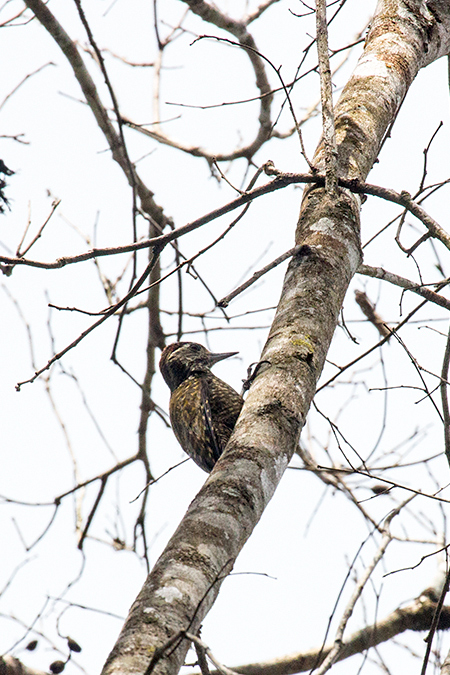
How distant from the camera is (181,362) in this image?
470cm

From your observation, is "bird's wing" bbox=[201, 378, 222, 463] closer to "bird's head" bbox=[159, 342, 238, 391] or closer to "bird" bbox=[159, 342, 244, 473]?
"bird" bbox=[159, 342, 244, 473]

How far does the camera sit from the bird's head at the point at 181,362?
4.71 meters

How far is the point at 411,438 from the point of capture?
5176 millimetres

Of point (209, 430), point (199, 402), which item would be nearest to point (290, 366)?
point (209, 430)

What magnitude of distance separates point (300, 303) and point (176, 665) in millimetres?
1294

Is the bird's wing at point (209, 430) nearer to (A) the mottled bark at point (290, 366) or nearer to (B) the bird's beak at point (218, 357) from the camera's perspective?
(B) the bird's beak at point (218, 357)

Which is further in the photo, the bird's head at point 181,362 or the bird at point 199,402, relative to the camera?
the bird's head at point 181,362

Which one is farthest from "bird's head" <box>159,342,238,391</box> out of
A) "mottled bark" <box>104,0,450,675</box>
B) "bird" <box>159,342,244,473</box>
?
"mottled bark" <box>104,0,450,675</box>

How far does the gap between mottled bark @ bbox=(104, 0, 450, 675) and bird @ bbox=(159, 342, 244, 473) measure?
5.80 ft

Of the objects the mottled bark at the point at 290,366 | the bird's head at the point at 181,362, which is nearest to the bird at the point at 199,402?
the bird's head at the point at 181,362

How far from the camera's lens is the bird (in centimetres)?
409

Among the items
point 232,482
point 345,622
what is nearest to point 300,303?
point 232,482

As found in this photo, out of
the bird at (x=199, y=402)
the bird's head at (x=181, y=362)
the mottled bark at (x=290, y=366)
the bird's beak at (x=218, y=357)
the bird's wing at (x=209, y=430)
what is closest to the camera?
the mottled bark at (x=290, y=366)

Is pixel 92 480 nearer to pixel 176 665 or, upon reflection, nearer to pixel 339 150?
pixel 339 150
